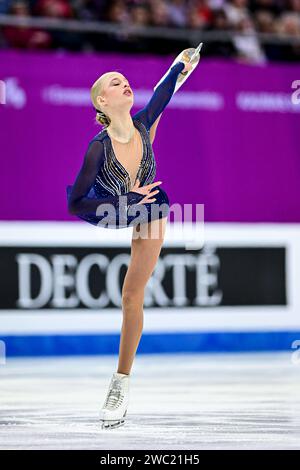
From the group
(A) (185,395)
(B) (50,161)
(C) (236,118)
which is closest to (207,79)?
(C) (236,118)

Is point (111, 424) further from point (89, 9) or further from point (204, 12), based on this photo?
point (204, 12)

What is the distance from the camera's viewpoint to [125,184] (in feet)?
15.3

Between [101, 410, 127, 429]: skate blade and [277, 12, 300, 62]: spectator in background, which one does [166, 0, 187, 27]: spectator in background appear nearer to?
[277, 12, 300, 62]: spectator in background

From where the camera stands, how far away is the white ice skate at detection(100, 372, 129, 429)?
443 centimetres

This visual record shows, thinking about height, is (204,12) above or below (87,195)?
above

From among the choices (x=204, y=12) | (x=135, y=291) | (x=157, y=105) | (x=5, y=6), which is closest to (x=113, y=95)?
(x=157, y=105)

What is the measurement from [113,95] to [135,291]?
93cm

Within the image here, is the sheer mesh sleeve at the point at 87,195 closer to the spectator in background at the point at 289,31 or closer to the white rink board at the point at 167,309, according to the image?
the white rink board at the point at 167,309

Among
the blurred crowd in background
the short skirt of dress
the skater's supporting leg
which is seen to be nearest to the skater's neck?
the short skirt of dress

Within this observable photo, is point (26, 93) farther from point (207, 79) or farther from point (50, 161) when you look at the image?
point (207, 79)

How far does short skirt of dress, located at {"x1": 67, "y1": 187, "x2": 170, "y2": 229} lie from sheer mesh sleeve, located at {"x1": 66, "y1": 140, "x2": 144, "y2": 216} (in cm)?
4

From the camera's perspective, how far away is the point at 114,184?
4.62m

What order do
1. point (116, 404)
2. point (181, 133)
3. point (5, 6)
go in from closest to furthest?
point (116, 404)
point (5, 6)
point (181, 133)

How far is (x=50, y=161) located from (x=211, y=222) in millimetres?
1529
